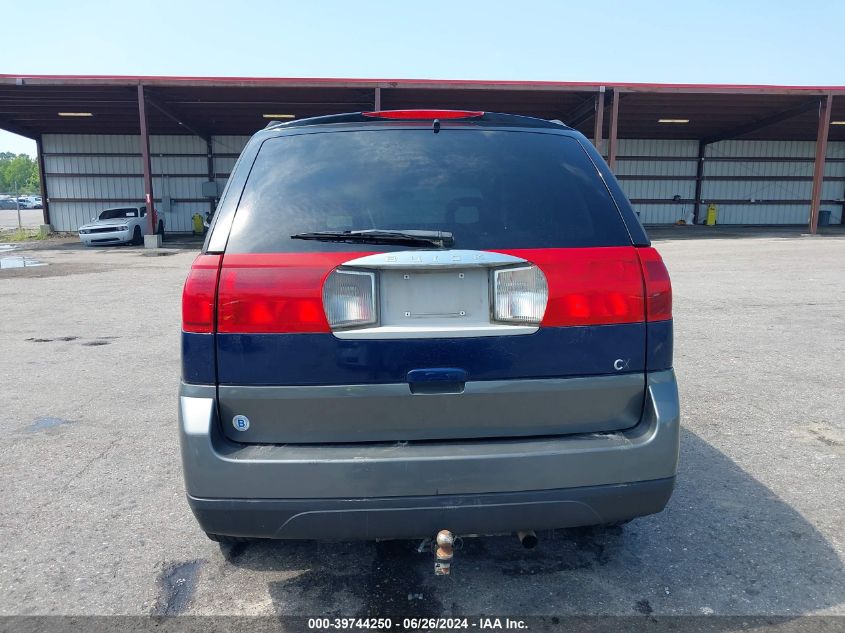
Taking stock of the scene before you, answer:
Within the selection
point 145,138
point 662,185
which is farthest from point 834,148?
point 145,138

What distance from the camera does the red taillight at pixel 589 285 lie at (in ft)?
6.94

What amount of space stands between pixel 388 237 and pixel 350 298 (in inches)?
9.4

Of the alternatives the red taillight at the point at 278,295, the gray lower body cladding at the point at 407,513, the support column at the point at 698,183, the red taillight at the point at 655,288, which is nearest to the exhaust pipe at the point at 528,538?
the gray lower body cladding at the point at 407,513

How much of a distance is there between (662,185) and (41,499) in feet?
110

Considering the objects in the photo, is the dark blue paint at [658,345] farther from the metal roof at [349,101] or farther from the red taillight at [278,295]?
the metal roof at [349,101]

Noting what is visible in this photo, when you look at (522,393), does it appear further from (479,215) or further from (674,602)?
(674,602)

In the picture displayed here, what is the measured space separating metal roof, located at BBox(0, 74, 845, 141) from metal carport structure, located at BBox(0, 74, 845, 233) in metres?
0.05

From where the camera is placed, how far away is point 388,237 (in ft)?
6.83

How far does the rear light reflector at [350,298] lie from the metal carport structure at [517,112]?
66.1 ft

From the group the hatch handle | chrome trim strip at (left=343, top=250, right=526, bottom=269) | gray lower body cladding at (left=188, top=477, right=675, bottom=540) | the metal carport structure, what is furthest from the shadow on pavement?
the metal carport structure

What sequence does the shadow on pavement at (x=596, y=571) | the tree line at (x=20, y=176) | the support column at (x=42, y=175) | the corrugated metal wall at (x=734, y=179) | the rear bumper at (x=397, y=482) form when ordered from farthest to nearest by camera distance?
the tree line at (x=20, y=176) → the corrugated metal wall at (x=734, y=179) → the support column at (x=42, y=175) → the shadow on pavement at (x=596, y=571) → the rear bumper at (x=397, y=482)

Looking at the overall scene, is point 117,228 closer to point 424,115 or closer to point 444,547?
point 424,115

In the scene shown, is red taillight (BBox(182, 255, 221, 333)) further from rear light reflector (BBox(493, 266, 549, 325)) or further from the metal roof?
the metal roof

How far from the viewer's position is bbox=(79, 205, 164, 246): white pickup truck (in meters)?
23.1
